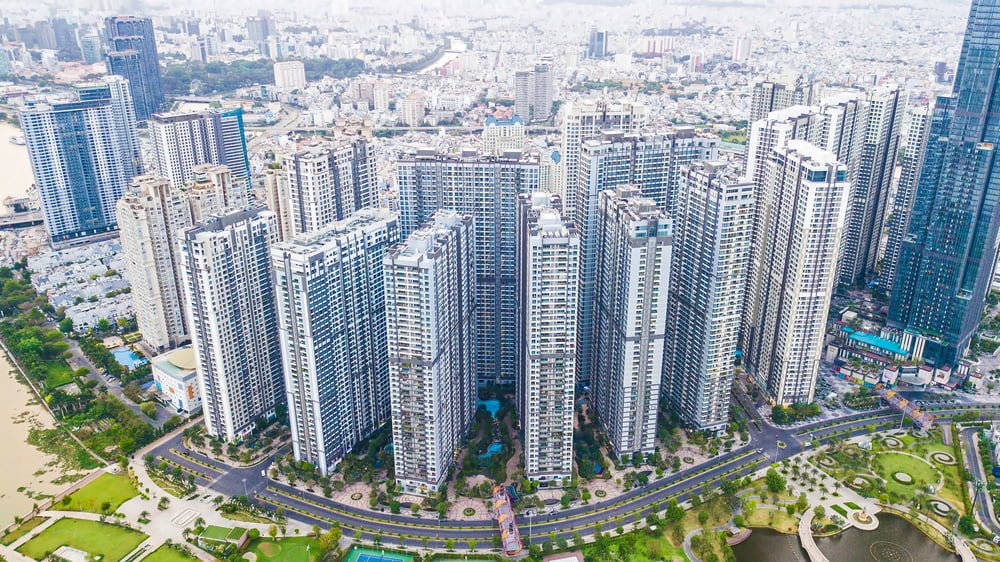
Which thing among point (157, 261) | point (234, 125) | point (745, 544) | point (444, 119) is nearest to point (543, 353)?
point (745, 544)

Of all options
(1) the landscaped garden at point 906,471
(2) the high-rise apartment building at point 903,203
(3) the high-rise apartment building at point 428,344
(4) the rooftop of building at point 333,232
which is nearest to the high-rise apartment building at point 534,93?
(2) the high-rise apartment building at point 903,203

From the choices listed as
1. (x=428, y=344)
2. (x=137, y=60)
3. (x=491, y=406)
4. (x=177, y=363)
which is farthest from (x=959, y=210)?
(x=137, y=60)

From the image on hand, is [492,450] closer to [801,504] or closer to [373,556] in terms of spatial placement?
[373,556]

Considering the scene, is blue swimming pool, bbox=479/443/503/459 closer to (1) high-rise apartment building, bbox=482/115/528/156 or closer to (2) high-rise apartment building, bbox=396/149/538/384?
(2) high-rise apartment building, bbox=396/149/538/384

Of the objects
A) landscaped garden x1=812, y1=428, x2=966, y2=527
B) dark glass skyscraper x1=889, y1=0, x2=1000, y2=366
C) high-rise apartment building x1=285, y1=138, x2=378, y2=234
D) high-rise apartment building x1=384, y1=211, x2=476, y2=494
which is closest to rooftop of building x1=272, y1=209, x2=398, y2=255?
high-rise apartment building x1=384, y1=211, x2=476, y2=494

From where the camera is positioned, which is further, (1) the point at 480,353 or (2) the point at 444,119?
(2) the point at 444,119

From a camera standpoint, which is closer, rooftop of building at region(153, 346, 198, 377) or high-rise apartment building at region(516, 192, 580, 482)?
high-rise apartment building at region(516, 192, 580, 482)

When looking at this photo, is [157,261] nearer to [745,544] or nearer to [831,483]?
[745,544]
